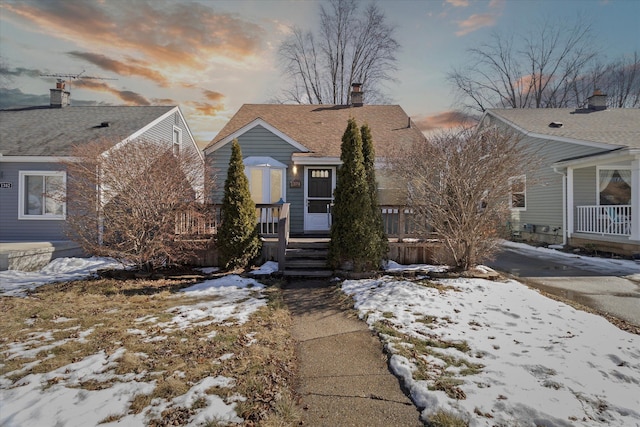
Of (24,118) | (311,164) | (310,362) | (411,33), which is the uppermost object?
(411,33)

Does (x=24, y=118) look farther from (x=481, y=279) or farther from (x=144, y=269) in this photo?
(x=481, y=279)

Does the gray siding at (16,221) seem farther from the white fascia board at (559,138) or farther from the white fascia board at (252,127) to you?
the white fascia board at (559,138)

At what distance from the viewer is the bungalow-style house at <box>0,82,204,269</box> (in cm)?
1001

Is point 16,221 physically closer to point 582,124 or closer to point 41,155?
point 41,155

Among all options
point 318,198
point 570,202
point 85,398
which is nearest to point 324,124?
point 318,198

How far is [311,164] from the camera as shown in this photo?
36.8 feet

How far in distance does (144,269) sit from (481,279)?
7.40m

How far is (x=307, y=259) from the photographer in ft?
25.5

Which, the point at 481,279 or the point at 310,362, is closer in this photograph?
the point at 310,362

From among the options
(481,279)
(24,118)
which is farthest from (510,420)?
(24,118)

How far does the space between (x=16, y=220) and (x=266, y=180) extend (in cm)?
801

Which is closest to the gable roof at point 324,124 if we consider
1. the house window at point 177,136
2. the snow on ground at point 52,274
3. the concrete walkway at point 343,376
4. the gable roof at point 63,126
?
Result: the house window at point 177,136

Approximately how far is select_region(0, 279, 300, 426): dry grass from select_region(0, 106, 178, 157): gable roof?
637cm

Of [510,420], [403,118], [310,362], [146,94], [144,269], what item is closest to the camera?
[510,420]
